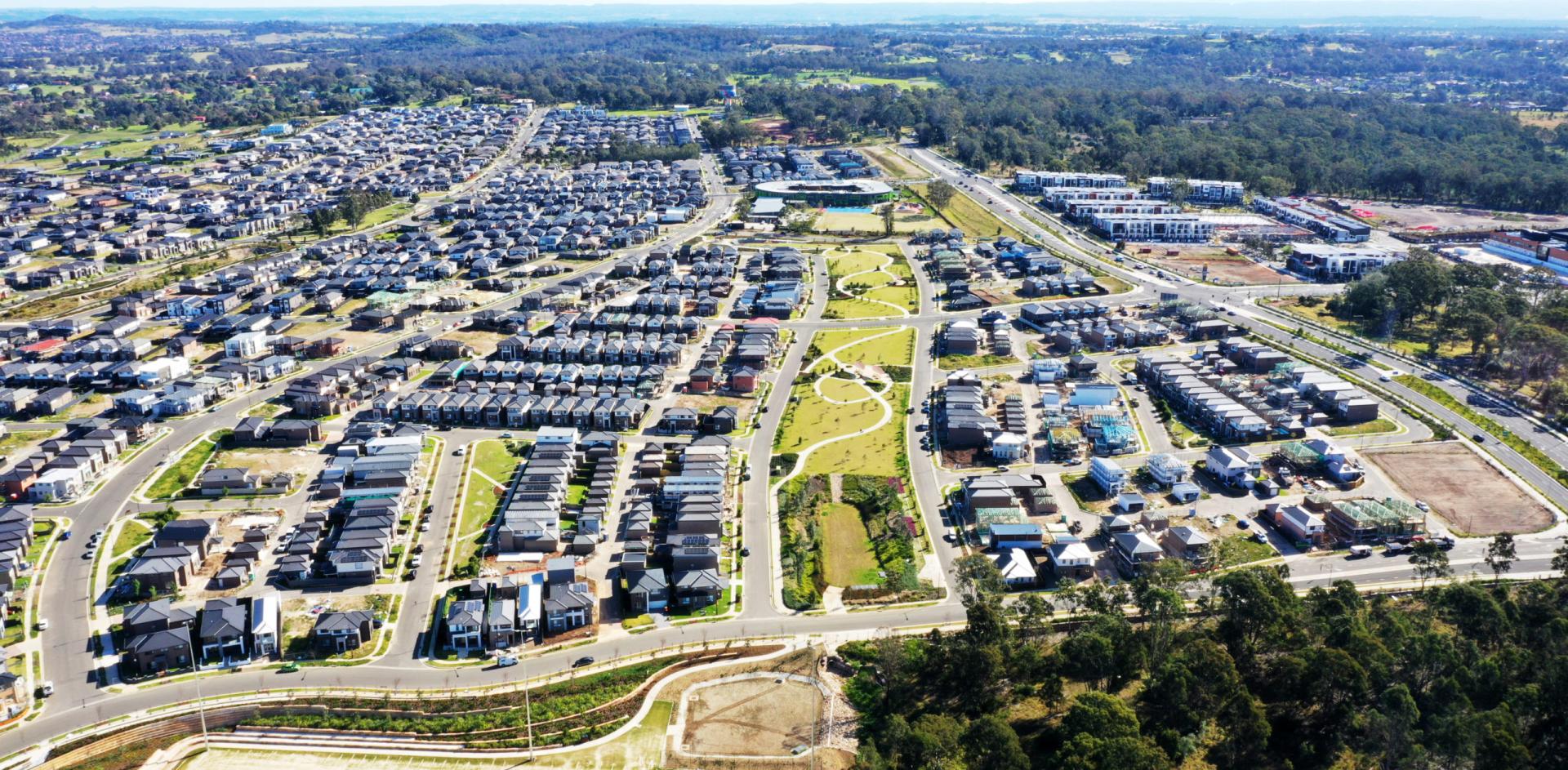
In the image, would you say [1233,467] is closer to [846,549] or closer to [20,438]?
[846,549]

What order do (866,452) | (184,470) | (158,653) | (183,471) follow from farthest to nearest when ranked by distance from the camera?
(866,452), (184,470), (183,471), (158,653)

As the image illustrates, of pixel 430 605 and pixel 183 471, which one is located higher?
pixel 183 471

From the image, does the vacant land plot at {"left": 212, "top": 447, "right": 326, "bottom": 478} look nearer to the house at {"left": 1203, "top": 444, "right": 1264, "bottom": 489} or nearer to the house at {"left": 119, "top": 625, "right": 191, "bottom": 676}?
the house at {"left": 119, "top": 625, "right": 191, "bottom": 676}

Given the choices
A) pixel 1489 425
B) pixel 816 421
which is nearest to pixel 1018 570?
pixel 816 421

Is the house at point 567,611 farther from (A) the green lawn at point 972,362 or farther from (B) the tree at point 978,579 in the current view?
(A) the green lawn at point 972,362

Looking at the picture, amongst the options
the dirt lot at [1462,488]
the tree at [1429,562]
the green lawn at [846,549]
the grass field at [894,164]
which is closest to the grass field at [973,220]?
the grass field at [894,164]
